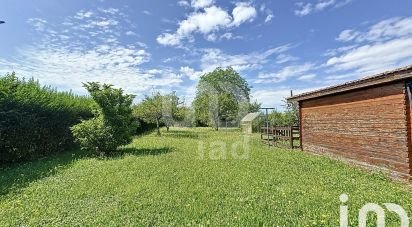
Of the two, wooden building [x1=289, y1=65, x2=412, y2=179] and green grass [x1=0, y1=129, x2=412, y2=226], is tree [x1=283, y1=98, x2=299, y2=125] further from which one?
green grass [x1=0, y1=129, x2=412, y2=226]

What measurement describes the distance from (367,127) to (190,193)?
6287 mm

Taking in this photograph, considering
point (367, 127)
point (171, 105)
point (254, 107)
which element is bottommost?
point (367, 127)

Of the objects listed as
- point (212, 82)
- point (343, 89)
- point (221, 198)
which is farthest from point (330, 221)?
point (212, 82)

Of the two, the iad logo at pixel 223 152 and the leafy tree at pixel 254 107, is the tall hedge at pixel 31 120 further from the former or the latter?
the leafy tree at pixel 254 107

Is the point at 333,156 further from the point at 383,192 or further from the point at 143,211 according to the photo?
the point at 143,211

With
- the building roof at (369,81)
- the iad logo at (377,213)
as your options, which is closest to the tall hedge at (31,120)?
the iad logo at (377,213)

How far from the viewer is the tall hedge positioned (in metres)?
→ 10.8

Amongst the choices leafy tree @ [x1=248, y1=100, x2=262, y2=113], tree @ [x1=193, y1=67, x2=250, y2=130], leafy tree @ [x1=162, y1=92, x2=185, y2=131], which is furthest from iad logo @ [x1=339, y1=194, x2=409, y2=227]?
leafy tree @ [x1=248, y1=100, x2=262, y2=113]

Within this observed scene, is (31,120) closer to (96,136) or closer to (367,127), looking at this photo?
(96,136)

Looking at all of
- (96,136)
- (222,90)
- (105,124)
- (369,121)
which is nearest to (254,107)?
(222,90)

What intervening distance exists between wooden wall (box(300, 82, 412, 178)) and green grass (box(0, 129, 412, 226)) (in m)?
0.64

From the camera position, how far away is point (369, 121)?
29.9 ft

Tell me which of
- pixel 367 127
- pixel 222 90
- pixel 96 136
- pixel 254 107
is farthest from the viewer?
pixel 222 90

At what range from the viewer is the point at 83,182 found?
758 centimetres
